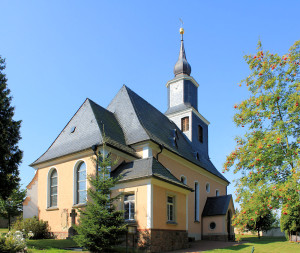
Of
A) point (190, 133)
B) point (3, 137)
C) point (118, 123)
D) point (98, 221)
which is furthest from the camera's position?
point (190, 133)

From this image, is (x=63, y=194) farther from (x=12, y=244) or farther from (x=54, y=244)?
(x=12, y=244)

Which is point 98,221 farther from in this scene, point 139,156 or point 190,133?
point 190,133

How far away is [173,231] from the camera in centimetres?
1606

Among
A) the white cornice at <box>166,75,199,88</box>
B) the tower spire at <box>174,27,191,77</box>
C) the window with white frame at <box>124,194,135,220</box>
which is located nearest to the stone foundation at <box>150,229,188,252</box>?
the window with white frame at <box>124,194,135,220</box>

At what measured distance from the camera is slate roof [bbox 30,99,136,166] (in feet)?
60.0

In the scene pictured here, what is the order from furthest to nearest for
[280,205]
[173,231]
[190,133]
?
[190,133] → [173,231] → [280,205]

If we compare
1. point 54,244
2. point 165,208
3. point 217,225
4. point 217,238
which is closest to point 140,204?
point 165,208

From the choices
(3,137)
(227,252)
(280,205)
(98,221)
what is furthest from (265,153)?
(3,137)

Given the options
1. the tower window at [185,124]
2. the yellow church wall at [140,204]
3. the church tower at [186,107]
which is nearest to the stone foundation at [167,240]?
the yellow church wall at [140,204]

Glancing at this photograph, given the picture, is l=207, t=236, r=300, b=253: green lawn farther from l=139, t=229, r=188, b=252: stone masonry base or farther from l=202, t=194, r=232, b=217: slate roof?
l=202, t=194, r=232, b=217: slate roof

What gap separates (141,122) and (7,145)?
8673 millimetres

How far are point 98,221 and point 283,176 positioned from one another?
26.4 feet

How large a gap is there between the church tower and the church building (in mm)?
120

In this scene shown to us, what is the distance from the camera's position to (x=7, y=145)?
1800cm
